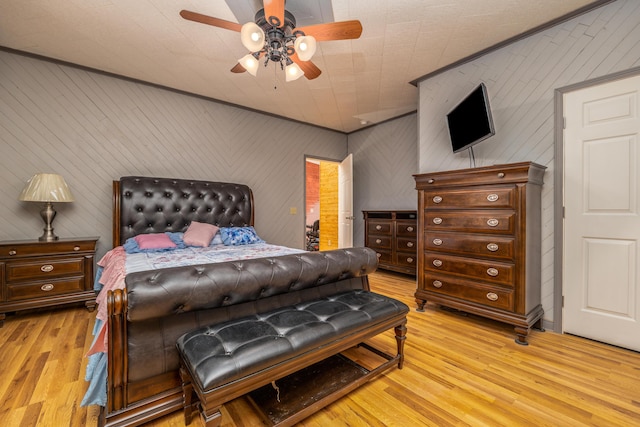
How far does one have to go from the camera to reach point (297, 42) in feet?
6.31

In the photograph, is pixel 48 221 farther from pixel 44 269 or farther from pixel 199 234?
pixel 199 234

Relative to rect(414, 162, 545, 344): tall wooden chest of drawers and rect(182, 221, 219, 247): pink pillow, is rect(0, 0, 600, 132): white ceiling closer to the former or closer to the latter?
rect(414, 162, 545, 344): tall wooden chest of drawers

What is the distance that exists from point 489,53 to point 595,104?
44.0 inches

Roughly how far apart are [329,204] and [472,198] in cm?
421

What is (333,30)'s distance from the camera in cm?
193

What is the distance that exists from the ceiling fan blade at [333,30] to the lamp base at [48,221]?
314 cm

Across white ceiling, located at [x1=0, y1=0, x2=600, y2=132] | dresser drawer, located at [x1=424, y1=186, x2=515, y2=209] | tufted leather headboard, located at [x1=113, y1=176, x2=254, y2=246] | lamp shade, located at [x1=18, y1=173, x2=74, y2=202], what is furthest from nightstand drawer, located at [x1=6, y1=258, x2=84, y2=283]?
dresser drawer, located at [x1=424, y1=186, x2=515, y2=209]

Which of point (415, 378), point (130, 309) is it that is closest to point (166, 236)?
point (130, 309)

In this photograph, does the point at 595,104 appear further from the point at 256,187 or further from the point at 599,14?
the point at 256,187

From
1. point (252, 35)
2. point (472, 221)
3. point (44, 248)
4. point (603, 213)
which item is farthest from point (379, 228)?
point (44, 248)

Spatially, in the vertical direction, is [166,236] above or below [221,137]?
below

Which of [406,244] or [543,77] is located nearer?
[543,77]

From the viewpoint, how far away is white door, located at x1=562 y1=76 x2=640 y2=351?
213 cm

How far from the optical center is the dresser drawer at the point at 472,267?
2.34 m
